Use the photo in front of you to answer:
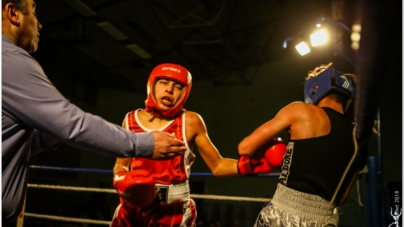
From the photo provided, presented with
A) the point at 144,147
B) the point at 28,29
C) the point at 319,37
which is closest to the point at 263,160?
the point at 144,147

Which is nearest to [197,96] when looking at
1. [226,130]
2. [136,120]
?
[226,130]

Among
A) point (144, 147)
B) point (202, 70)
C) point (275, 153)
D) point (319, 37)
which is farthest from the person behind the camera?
point (202, 70)

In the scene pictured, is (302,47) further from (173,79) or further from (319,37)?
(173,79)

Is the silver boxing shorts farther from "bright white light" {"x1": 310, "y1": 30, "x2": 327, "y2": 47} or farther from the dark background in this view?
the dark background

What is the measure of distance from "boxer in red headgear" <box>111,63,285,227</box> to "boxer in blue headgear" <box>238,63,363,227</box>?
0.15 meters

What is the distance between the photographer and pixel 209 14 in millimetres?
6086

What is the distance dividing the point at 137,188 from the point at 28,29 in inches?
27.9

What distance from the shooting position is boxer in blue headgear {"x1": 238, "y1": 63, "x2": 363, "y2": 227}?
4.75 ft

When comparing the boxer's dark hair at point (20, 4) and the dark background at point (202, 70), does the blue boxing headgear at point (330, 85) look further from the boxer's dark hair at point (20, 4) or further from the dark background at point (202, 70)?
the dark background at point (202, 70)

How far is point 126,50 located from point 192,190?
2.96 meters

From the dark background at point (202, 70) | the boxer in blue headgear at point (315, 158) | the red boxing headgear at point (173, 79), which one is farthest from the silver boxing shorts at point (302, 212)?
the dark background at point (202, 70)

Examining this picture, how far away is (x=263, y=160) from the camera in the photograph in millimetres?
1701

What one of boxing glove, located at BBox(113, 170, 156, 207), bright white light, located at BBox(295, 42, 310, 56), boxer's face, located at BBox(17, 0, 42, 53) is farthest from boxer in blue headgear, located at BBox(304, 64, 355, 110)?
bright white light, located at BBox(295, 42, 310, 56)

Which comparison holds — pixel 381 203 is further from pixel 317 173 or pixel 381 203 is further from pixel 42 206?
pixel 42 206
